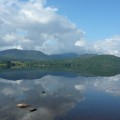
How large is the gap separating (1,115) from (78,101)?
3126cm

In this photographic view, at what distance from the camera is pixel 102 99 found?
95.0m

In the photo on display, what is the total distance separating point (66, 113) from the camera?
72.5 metres

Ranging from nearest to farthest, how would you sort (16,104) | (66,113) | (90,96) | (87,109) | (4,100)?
(66,113)
(87,109)
(16,104)
(4,100)
(90,96)

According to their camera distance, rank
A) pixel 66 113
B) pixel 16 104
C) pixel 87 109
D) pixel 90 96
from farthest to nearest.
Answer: pixel 90 96 → pixel 16 104 → pixel 87 109 → pixel 66 113

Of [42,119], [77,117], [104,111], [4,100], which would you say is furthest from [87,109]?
[4,100]

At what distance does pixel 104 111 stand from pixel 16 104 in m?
27.7

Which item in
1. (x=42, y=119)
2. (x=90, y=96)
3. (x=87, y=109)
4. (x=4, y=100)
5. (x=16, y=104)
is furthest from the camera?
(x=90, y=96)

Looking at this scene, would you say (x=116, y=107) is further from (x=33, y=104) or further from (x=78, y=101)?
(x=33, y=104)

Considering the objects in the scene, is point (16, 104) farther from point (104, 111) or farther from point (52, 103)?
point (104, 111)

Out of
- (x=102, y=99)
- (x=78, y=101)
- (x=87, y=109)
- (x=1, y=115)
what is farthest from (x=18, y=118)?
Answer: (x=102, y=99)

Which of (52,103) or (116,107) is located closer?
(116,107)

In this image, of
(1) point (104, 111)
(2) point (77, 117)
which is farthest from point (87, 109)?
(2) point (77, 117)

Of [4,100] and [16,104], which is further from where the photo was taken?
[4,100]

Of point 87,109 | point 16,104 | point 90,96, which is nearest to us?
point 87,109
